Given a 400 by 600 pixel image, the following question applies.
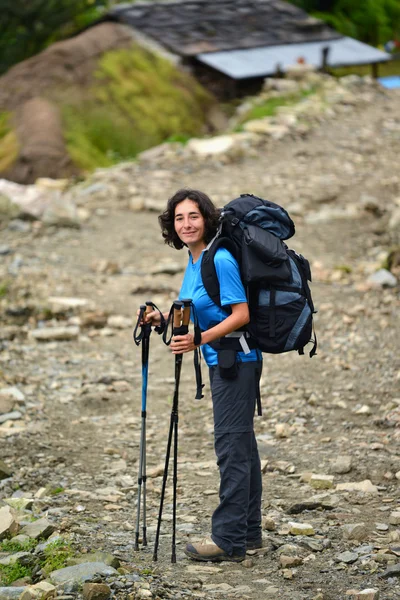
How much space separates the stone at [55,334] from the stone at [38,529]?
5169 millimetres

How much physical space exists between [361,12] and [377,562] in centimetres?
2862

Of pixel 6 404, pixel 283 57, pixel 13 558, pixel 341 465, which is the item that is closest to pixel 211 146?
pixel 283 57

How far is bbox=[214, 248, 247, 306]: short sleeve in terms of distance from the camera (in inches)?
181

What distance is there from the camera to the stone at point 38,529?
513cm

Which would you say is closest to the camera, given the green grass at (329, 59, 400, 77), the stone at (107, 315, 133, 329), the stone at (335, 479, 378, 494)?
the stone at (335, 479, 378, 494)

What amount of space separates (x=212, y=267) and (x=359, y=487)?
7.76 ft

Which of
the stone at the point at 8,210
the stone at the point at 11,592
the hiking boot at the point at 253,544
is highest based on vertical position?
the stone at the point at 11,592

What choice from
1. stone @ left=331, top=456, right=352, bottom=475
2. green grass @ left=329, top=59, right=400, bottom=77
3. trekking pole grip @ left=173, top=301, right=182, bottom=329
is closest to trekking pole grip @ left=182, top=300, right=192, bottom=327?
trekking pole grip @ left=173, top=301, right=182, bottom=329

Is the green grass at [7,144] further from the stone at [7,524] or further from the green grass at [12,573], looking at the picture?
the green grass at [12,573]

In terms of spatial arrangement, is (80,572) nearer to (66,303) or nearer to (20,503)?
(20,503)

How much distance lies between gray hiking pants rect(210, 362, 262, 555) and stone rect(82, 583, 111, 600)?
86cm

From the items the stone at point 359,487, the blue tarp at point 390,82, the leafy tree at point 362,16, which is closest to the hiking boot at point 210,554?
the stone at point 359,487

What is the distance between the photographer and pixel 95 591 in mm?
4277

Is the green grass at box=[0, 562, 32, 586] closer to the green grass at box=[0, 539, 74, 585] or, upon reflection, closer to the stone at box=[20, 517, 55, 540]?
the green grass at box=[0, 539, 74, 585]
